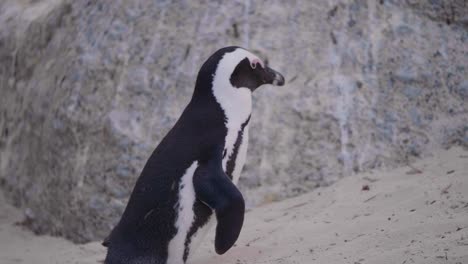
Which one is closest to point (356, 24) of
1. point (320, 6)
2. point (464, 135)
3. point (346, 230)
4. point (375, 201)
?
point (320, 6)

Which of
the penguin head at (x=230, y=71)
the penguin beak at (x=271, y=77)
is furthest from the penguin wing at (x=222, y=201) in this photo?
the penguin beak at (x=271, y=77)

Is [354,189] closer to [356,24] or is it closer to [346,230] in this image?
[346,230]

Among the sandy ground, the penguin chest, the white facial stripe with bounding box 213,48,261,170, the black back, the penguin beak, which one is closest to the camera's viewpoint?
→ the sandy ground

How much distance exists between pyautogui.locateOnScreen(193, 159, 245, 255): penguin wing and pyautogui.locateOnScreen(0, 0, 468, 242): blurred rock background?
1364mm

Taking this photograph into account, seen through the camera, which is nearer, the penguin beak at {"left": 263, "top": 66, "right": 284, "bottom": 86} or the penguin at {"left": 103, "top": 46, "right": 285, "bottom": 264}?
the penguin at {"left": 103, "top": 46, "right": 285, "bottom": 264}

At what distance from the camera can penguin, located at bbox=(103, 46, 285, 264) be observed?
9.84 feet

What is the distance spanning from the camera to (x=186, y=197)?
10.3 ft

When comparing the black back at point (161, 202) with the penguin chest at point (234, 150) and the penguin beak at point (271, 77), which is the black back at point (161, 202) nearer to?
the penguin chest at point (234, 150)

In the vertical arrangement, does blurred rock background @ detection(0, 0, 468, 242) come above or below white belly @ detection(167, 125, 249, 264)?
below

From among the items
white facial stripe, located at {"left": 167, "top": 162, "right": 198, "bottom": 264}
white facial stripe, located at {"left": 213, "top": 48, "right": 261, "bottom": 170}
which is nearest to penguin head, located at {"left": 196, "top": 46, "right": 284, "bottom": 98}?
white facial stripe, located at {"left": 213, "top": 48, "right": 261, "bottom": 170}

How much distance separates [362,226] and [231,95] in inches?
34.9

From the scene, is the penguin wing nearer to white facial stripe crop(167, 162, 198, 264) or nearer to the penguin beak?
white facial stripe crop(167, 162, 198, 264)

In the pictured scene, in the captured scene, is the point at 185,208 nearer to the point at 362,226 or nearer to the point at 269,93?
the point at 362,226

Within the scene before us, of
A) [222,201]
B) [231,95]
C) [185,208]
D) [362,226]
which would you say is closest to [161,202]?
[185,208]
